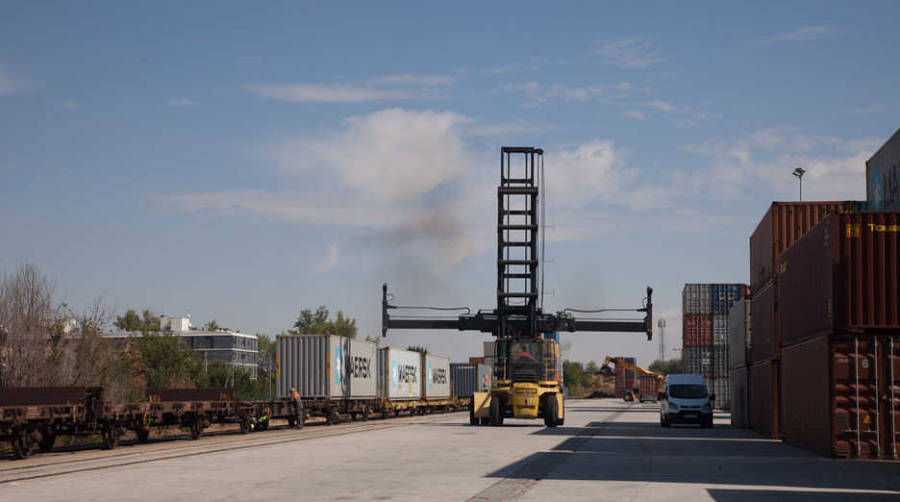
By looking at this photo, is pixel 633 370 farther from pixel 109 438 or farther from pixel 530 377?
pixel 109 438

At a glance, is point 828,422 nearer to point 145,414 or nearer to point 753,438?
point 753,438

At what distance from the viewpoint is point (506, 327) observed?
137 feet

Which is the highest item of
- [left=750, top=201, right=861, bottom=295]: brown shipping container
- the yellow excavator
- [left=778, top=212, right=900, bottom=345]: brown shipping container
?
[left=750, top=201, right=861, bottom=295]: brown shipping container

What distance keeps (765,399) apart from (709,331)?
38.1 meters

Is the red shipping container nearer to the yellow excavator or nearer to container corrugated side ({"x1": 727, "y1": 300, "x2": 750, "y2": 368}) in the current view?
container corrugated side ({"x1": 727, "y1": 300, "x2": 750, "y2": 368})

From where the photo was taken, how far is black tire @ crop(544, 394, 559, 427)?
39594 millimetres

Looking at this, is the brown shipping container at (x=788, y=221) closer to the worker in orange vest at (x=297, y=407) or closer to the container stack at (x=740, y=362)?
the container stack at (x=740, y=362)

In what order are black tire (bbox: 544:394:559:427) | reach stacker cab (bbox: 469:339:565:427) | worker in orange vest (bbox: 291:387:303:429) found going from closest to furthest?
reach stacker cab (bbox: 469:339:565:427) < black tire (bbox: 544:394:559:427) < worker in orange vest (bbox: 291:387:303:429)

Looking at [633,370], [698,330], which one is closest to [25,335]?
[698,330]

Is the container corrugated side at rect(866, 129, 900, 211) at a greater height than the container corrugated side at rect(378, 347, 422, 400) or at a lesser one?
greater

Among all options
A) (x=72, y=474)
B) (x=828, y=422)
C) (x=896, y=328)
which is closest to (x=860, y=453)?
(x=828, y=422)

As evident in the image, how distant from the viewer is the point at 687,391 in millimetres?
43188

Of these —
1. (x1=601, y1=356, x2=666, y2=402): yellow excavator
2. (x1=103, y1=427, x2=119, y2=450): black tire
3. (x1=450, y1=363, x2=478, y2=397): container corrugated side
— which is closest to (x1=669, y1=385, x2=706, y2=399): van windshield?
(x1=103, y1=427, x2=119, y2=450): black tire

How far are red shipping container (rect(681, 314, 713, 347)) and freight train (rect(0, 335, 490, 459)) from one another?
1480 cm
